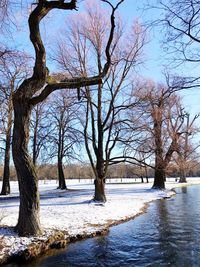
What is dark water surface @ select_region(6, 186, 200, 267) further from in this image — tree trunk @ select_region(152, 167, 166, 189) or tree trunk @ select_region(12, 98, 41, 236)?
tree trunk @ select_region(152, 167, 166, 189)

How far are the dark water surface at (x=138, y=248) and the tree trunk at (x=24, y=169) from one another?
5.27ft

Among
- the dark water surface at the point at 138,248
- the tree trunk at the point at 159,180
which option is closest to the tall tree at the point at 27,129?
the dark water surface at the point at 138,248

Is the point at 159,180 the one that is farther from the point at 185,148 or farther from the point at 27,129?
the point at 27,129

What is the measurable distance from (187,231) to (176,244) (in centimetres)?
248

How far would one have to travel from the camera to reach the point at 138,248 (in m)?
11.6

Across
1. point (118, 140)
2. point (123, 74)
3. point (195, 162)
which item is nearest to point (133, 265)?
point (118, 140)

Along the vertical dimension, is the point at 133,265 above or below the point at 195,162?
below

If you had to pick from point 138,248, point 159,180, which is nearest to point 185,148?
point 159,180

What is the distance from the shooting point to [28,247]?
10.7m

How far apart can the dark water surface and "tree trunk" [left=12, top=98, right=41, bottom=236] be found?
1.61 metres

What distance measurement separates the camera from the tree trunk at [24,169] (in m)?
12.0

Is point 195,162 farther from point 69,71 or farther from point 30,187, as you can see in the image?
point 30,187

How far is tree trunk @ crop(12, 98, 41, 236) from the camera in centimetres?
1204

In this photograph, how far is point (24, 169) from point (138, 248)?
4355mm
